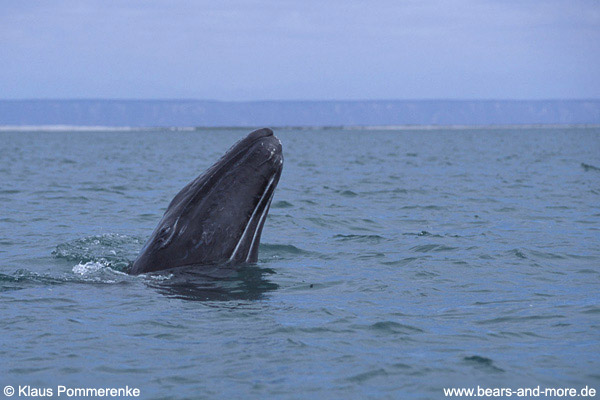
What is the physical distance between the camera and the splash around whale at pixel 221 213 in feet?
30.7

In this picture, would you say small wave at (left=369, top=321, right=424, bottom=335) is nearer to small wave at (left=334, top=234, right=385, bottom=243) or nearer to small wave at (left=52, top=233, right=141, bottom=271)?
small wave at (left=52, top=233, right=141, bottom=271)

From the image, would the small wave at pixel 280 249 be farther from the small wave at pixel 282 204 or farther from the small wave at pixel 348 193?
the small wave at pixel 348 193

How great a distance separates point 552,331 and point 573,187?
18286 mm

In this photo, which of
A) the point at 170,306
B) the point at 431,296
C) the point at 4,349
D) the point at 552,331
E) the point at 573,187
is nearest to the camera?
the point at 4,349

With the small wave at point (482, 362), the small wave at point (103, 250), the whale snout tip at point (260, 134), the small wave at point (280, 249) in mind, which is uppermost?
the whale snout tip at point (260, 134)

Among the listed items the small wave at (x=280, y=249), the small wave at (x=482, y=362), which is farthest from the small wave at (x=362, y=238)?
the small wave at (x=482, y=362)

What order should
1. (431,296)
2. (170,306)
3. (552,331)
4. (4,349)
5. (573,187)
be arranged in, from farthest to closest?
(573,187), (431,296), (170,306), (552,331), (4,349)

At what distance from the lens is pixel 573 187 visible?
24.9 m

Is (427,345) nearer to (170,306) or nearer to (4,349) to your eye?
(170,306)

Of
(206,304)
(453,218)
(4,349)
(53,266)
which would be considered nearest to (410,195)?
(453,218)

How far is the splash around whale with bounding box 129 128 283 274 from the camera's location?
9.37m

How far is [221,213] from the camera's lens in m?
9.43

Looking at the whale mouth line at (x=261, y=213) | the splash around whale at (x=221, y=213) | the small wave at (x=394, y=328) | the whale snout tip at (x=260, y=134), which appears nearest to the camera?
the small wave at (x=394, y=328)

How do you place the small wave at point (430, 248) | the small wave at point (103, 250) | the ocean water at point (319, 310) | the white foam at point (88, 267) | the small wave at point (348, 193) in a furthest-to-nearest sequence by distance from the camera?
the small wave at point (348, 193) < the small wave at point (430, 248) < the small wave at point (103, 250) < the white foam at point (88, 267) < the ocean water at point (319, 310)
